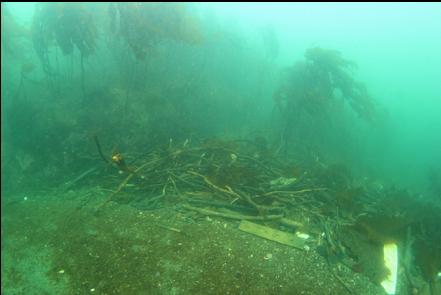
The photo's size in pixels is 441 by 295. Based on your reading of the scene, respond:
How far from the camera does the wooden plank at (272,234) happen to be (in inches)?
225

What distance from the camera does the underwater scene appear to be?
475 cm

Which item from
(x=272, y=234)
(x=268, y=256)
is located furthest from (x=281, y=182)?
(x=268, y=256)

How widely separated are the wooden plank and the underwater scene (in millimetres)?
40

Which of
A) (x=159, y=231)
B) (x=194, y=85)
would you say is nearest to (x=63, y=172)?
(x=159, y=231)

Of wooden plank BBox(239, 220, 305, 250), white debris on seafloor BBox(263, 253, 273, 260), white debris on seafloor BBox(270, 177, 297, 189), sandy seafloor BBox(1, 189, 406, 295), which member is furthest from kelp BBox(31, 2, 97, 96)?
white debris on seafloor BBox(263, 253, 273, 260)

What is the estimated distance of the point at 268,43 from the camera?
742 inches

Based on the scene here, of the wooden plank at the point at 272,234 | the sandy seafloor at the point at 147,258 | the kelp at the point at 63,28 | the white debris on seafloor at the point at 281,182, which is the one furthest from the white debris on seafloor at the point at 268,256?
the kelp at the point at 63,28

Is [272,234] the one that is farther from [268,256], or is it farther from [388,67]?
[388,67]

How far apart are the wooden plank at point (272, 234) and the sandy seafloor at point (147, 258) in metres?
0.14

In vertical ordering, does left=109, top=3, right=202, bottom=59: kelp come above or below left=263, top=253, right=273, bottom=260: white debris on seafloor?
above

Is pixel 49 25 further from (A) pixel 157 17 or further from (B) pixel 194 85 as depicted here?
(B) pixel 194 85

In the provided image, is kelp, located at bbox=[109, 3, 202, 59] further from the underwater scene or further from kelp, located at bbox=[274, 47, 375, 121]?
kelp, located at bbox=[274, 47, 375, 121]

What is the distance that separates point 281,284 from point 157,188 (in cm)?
402

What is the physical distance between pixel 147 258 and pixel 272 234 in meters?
2.57
